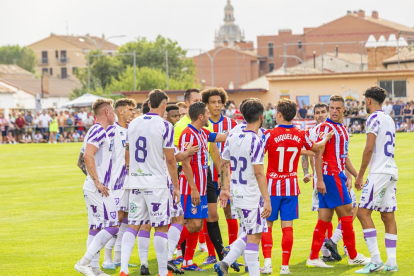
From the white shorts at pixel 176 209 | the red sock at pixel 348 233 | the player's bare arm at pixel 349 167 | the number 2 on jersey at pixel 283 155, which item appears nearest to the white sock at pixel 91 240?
the white shorts at pixel 176 209

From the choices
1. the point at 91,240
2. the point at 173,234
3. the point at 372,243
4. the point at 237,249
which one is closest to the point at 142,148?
the point at 173,234

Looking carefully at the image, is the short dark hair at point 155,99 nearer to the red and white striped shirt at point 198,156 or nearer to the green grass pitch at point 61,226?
the red and white striped shirt at point 198,156

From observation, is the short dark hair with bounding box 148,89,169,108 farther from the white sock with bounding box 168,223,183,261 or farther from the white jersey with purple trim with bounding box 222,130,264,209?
the white sock with bounding box 168,223,183,261

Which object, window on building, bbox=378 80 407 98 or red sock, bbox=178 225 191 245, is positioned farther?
window on building, bbox=378 80 407 98

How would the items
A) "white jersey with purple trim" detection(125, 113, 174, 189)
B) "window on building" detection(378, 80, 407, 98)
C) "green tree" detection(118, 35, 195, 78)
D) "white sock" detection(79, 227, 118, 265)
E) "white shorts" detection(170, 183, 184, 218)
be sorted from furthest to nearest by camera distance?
"green tree" detection(118, 35, 195, 78), "window on building" detection(378, 80, 407, 98), "white shorts" detection(170, 183, 184, 218), "white sock" detection(79, 227, 118, 265), "white jersey with purple trim" detection(125, 113, 174, 189)

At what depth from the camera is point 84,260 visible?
376 inches

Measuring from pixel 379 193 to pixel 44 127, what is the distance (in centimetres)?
3953

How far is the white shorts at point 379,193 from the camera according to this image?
9.66 meters

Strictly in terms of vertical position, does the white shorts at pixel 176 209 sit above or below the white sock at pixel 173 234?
above

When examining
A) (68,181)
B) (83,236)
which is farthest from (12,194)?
(83,236)

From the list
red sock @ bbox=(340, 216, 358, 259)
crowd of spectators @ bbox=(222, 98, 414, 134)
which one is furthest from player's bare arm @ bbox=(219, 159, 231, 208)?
crowd of spectators @ bbox=(222, 98, 414, 134)

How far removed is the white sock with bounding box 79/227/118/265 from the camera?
9.55 meters

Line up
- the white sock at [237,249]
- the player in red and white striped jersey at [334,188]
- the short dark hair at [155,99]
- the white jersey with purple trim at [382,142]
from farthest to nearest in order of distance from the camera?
1. the player in red and white striped jersey at [334,188]
2. the white jersey with purple trim at [382,142]
3. the short dark hair at [155,99]
4. the white sock at [237,249]

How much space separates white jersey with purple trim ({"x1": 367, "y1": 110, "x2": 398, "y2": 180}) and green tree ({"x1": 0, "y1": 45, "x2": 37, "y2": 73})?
475 ft
